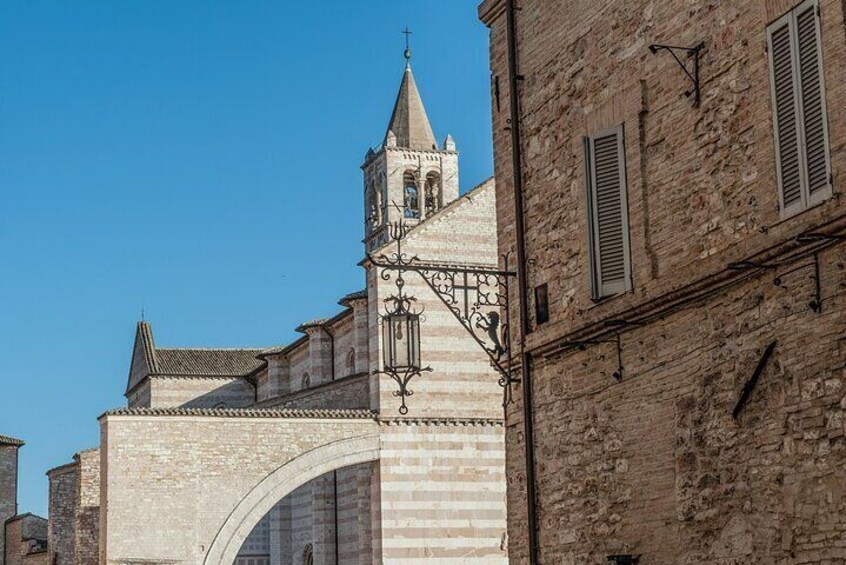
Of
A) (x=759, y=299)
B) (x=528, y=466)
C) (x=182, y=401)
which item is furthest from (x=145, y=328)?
(x=759, y=299)

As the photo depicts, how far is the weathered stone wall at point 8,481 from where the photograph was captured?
46.8 metres

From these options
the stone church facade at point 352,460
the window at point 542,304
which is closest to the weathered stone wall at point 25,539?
the stone church facade at point 352,460

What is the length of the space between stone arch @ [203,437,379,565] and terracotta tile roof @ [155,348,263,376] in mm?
20121

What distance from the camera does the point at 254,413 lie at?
29.5 m

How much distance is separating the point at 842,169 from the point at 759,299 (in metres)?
1.26

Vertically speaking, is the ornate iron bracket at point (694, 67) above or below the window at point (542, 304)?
above

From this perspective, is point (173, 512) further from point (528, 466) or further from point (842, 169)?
point (842, 169)

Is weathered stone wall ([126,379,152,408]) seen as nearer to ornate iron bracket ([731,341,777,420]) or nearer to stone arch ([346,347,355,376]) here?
stone arch ([346,347,355,376])

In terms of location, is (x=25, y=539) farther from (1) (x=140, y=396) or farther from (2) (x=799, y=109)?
(2) (x=799, y=109)

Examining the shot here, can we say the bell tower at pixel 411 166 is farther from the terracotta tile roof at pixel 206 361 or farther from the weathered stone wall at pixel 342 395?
the weathered stone wall at pixel 342 395

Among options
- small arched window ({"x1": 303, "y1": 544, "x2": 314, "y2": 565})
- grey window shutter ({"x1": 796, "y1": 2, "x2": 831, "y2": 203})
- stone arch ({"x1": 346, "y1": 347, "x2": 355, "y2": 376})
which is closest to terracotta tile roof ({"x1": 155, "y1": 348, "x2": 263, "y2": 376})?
small arched window ({"x1": 303, "y1": 544, "x2": 314, "y2": 565})

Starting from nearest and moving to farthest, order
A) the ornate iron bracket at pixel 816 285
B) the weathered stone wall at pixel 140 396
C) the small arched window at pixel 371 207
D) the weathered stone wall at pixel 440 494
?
the ornate iron bracket at pixel 816 285 → the weathered stone wall at pixel 440 494 → the weathered stone wall at pixel 140 396 → the small arched window at pixel 371 207

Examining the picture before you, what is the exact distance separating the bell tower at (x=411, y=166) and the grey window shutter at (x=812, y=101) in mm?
55549

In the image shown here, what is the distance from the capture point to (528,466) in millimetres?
13586
